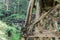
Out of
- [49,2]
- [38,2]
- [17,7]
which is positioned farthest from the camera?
[17,7]

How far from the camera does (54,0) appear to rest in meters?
7.77

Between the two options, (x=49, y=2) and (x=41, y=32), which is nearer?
(x=41, y=32)

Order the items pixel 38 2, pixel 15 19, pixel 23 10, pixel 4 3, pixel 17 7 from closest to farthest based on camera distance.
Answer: pixel 38 2
pixel 15 19
pixel 23 10
pixel 17 7
pixel 4 3

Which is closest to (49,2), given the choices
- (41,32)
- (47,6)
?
(47,6)

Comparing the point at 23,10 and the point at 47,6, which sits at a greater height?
the point at 47,6

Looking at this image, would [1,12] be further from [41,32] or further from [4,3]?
[41,32]

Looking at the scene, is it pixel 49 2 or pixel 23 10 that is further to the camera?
pixel 23 10

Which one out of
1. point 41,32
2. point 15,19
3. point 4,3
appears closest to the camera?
point 41,32

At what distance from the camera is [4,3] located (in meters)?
24.7

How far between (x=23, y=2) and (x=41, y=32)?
15.9 m

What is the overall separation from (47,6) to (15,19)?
12.0 m

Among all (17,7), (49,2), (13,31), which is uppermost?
(49,2)

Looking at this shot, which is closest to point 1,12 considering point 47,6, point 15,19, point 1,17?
point 1,17

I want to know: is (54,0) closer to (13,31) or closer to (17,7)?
(13,31)
